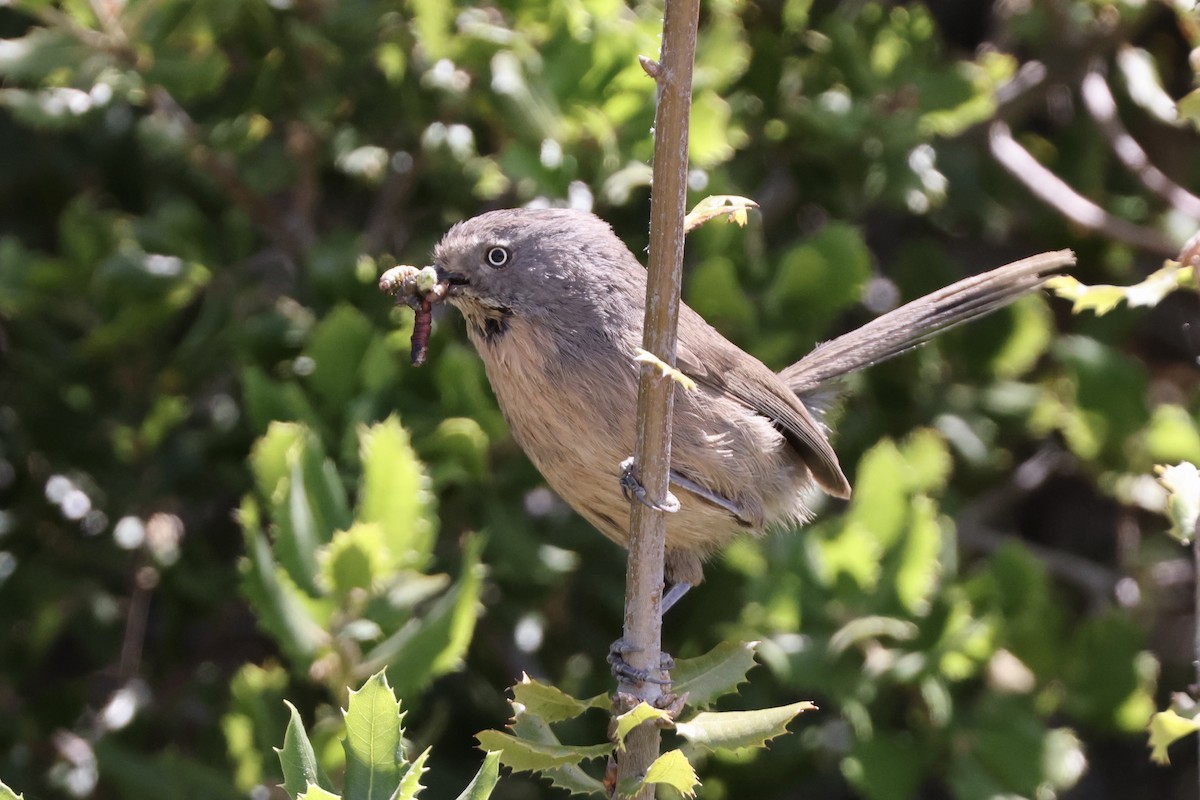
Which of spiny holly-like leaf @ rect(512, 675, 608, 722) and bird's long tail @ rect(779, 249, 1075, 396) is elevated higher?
bird's long tail @ rect(779, 249, 1075, 396)

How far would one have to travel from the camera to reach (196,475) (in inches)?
164

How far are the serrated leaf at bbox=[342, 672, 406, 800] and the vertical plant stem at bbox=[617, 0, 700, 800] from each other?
0.42 metres

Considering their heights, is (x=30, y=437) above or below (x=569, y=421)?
below

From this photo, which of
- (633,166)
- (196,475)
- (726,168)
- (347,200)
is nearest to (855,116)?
(726,168)

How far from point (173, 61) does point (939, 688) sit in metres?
2.58

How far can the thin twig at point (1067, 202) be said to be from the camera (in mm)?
4191

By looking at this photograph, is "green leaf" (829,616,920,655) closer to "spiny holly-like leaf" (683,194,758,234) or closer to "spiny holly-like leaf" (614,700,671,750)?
"spiny holly-like leaf" (614,700,671,750)

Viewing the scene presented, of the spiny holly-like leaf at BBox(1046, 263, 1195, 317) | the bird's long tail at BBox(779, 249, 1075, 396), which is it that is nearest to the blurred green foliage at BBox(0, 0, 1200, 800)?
the bird's long tail at BBox(779, 249, 1075, 396)

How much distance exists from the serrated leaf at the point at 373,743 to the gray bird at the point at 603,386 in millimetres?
892

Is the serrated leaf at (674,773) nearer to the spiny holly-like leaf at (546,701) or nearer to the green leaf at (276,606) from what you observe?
the spiny holly-like leaf at (546,701)

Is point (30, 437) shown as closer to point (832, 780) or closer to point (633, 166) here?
point (633, 166)

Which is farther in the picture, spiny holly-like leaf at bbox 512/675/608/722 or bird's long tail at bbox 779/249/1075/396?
bird's long tail at bbox 779/249/1075/396

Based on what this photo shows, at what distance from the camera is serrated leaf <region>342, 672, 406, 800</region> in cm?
218

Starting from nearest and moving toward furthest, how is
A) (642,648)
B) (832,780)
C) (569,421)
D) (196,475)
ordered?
(642,648) → (569,421) → (196,475) → (832,780)
